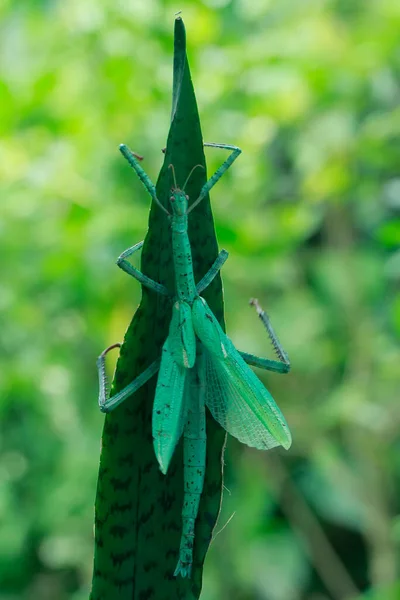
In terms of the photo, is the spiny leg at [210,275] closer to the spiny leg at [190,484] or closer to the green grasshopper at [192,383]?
the green grasshopper at [192,383]

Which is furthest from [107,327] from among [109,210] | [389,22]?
[389,22]

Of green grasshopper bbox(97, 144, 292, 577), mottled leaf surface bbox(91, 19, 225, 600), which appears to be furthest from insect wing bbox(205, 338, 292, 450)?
mottled leaf surface bbox(91, 19, 225, 600)

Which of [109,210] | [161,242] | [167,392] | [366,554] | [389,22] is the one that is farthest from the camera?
[366,554]

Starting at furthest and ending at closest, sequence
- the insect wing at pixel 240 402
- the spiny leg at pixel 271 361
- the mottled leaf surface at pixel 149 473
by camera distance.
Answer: the spiny leg at pixel 271 361
the insect wing at pixel 240 402
the mottled leaf surface at pixel 149 473

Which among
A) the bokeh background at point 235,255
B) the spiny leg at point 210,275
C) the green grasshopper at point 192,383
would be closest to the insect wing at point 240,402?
the green grasshopper at point 192,383

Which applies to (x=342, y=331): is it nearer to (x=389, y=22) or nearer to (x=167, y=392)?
(x=389, y=22)

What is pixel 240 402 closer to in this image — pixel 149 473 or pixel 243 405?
pixel 243 405

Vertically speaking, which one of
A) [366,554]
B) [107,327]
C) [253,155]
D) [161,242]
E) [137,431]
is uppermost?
[253,155]
